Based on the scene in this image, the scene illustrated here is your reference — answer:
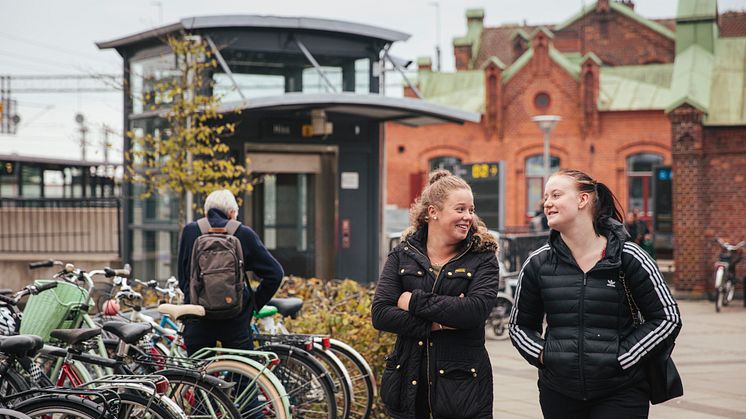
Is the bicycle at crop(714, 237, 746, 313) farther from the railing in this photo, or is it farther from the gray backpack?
the gray backpack

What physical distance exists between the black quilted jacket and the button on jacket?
→ 0.33 meters

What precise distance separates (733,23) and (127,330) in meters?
52.4

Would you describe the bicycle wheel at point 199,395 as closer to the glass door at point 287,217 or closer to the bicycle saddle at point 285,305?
the bicycle saddle at point 285,305

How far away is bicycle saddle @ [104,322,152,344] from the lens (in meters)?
5.32

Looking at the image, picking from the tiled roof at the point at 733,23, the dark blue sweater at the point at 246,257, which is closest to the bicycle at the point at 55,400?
the dark blue sweater at the point at 246,257

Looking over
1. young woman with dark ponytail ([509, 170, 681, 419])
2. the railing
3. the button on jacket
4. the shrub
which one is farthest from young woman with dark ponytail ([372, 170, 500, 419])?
the railing

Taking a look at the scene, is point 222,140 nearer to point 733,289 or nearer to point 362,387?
point 362,387

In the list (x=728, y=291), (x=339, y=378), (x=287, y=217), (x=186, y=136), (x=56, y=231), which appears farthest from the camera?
(x=728, y=291)

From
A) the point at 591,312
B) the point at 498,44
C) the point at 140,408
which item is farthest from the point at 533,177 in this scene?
the point at 140,408

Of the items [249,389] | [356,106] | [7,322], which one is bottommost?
[249,389]

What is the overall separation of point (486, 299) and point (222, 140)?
33.8 feet

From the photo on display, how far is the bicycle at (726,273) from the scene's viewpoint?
1991 centimetres

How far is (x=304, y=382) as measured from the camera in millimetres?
6578

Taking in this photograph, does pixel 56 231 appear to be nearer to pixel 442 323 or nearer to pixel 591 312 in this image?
pixel 442 323
